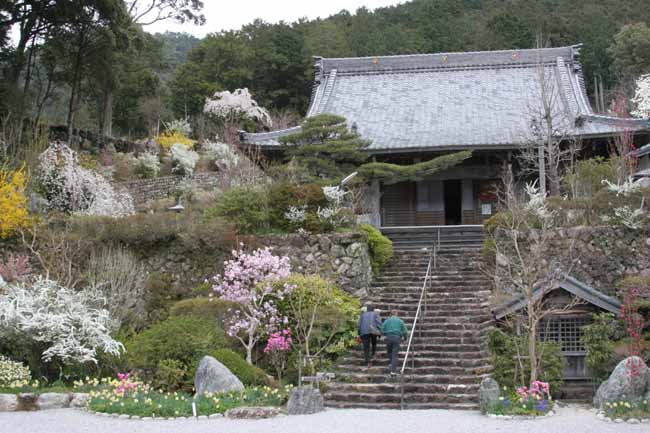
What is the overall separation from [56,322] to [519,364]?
905 centimetres

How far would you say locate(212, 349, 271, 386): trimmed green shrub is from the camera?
651 inches

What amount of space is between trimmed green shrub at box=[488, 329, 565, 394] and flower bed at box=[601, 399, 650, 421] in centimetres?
222

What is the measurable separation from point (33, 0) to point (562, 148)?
62.4 ft

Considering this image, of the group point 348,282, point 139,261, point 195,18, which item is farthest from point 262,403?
point 195,18

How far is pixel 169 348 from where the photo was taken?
17016 millimetres

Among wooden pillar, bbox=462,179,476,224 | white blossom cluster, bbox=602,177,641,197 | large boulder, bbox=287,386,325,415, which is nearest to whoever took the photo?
large boulder, bbox=287,386,325,415

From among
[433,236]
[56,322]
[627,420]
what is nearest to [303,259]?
Result: [433,236]

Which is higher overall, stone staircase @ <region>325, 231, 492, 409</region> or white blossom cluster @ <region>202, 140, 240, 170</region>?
white blossom cluster @ <region>202, 140, 240, 170</region>

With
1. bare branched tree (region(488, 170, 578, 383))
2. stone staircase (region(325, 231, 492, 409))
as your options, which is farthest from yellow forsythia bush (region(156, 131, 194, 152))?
bare branched tree (region(488, 170, 578, 383))

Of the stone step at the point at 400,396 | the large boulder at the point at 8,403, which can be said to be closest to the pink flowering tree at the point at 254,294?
the stone step at the point at 400,396

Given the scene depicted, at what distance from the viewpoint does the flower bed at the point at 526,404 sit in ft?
45.8

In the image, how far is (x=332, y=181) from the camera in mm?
23312

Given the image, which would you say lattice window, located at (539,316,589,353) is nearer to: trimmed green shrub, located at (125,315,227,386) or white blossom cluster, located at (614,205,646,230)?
white blossom cluster, located at (614,205,646,230)

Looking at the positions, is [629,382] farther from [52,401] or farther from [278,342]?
[52,401]
